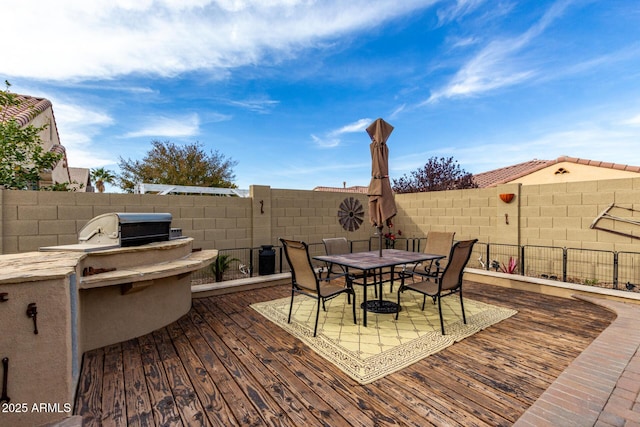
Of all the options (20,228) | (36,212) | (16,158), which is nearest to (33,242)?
(20,228)

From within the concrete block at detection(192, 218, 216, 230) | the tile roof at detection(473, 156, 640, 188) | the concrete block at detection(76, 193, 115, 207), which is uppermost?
the tile roof at detection(473, 156, 640, 188)

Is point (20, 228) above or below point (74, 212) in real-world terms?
below

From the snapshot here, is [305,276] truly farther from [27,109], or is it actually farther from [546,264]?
[27,109]

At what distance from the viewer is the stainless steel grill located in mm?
3113

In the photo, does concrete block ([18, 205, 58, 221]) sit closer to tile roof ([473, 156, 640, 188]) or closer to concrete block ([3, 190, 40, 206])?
concrete block ([3, 190, 40, 206])

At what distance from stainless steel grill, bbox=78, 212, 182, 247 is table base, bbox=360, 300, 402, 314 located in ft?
9.53

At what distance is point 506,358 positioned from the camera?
2557 millimetres

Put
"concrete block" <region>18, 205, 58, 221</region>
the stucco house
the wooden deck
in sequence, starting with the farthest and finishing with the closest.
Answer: the stucco house → "concrete block" <region>18, 205, 58, 221</region> → the wooden deck

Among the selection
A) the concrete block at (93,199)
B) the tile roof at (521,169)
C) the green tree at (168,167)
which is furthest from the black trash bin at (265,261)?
the green tree at (168,167)

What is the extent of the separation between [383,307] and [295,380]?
2.02m

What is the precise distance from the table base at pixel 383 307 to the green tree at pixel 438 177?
10287mm

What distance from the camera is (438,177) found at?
1352cm

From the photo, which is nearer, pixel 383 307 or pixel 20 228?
pixel 383 307

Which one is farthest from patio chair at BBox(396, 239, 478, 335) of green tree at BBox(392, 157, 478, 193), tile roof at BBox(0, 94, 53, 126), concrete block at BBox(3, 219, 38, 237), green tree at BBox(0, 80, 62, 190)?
green tree at BBox(392, 157, 478, 193)
